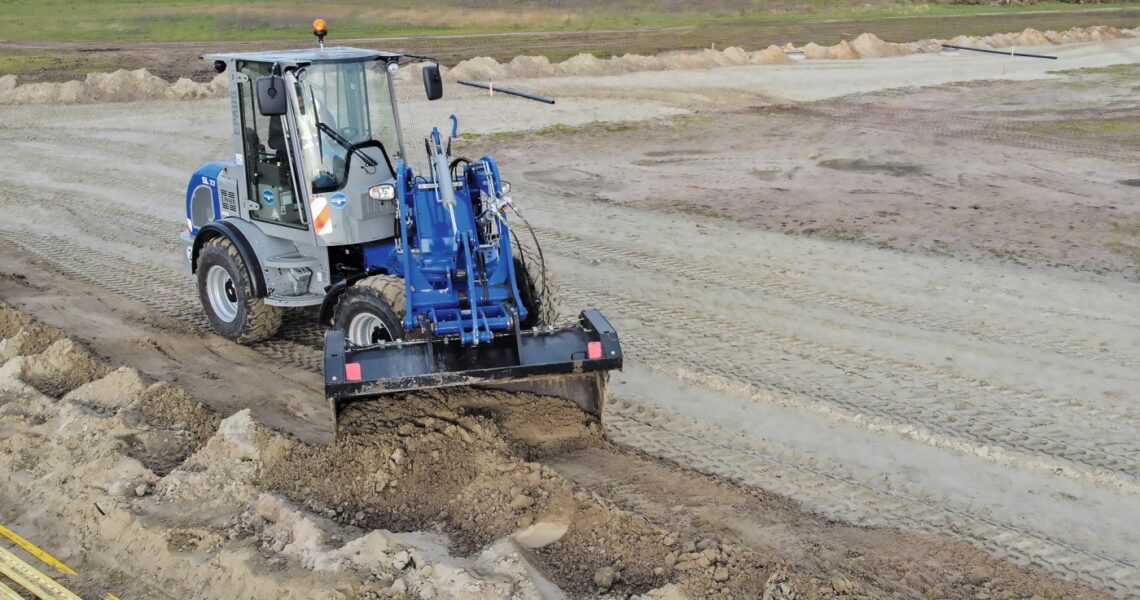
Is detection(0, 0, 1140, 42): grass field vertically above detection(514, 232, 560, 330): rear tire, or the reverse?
detection(0, 0, 1140, 42): grass field

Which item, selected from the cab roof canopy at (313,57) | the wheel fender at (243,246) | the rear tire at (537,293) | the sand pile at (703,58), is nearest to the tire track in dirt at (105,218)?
the wheel fender at (243,246)

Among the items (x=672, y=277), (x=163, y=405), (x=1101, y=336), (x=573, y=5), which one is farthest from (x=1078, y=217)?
(x=573, y=5)

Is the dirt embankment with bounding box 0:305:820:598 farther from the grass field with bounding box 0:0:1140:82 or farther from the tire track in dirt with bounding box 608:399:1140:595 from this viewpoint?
the grass field with bounding box 0:0:1140:82

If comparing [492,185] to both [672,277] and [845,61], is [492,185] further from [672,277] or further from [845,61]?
[845,61]

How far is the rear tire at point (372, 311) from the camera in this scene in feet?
23.2

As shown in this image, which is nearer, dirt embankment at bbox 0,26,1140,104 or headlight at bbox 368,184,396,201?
headlight at bbox 368,184,396,201

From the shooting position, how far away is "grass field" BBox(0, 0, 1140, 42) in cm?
3725

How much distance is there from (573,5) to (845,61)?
64.5ft

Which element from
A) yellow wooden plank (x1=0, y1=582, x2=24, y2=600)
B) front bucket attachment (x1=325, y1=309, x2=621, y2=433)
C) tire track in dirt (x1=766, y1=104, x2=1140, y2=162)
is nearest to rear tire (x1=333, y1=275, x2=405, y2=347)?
front bucket attachment (x1=325, y1=309, x2=621, y2=433)

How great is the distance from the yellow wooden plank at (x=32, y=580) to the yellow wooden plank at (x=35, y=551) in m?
0.09

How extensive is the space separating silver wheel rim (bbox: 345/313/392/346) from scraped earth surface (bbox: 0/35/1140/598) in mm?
646

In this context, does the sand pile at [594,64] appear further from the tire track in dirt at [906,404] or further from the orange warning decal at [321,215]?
the orange warning decal at [321,215]

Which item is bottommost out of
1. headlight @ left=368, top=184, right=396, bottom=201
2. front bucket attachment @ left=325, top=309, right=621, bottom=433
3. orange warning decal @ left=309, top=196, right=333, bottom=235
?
front bucket attachment @ left=325, top=309, right=621, bottom=433

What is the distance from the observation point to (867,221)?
508 inches
